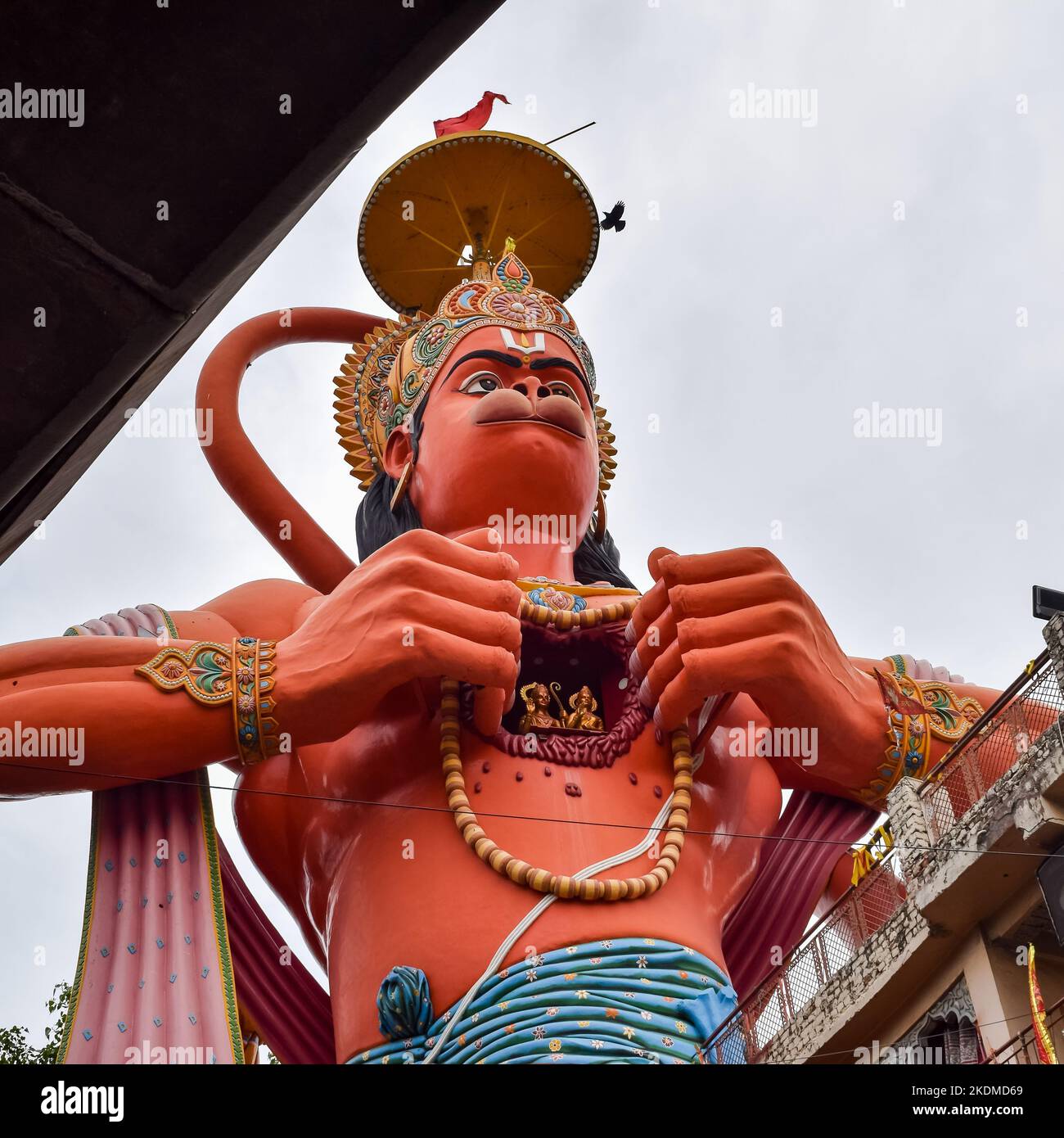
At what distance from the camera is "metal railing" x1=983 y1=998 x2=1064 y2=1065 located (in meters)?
4.99

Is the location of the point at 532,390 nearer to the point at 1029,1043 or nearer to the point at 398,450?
the point at 398,450

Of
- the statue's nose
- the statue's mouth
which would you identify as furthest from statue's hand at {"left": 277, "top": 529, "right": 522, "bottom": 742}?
the statue's nose

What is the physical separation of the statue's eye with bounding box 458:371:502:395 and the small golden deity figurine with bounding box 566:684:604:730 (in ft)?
5.79

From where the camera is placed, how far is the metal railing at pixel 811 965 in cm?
601

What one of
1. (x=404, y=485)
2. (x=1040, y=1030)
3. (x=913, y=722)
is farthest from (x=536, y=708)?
(x=1040, y=1030)

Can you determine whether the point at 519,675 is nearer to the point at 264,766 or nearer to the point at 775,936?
the point at 264,766

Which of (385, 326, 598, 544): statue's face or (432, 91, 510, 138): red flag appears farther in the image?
(432, 91, 510, 138): red flag

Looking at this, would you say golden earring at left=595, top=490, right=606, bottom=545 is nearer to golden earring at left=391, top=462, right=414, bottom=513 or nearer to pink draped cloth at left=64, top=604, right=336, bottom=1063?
golden earring at left=391, top=462, right=414, bottom=513

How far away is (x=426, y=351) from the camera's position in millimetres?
8352

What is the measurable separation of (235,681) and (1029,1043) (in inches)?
135

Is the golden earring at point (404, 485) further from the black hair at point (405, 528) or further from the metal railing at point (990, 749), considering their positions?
the metal railing at point (990, 749)

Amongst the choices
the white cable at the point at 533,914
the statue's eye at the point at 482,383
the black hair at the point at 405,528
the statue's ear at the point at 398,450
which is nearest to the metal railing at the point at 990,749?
the white cable at the point at 533,914
